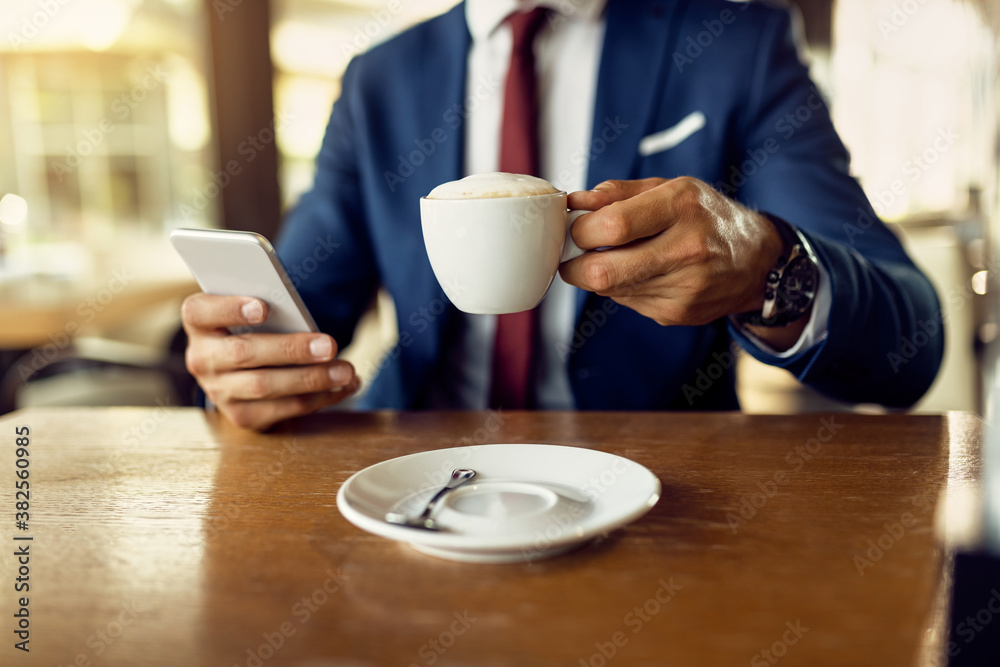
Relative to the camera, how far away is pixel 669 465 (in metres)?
0.84

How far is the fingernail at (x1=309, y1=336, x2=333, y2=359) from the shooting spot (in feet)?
3.21

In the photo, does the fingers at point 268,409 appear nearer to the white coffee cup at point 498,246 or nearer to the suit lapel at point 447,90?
the white coffee cup at point 498,246

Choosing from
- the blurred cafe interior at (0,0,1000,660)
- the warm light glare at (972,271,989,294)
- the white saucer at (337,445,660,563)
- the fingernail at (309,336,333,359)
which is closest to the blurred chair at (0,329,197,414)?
the blurred cafe interior at (0,0,1000,660)

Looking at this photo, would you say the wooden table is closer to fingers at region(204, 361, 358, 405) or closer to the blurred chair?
fingers at region(204, 361, 358, 405)

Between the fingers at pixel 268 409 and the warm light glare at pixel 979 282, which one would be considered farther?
the warm light glare at pixel 979 282

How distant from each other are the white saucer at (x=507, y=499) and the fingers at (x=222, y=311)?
1.20ft

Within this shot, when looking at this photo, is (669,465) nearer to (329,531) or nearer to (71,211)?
(329,531)

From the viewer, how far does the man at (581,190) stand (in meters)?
1.02

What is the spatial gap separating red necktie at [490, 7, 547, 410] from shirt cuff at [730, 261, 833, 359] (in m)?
0.46

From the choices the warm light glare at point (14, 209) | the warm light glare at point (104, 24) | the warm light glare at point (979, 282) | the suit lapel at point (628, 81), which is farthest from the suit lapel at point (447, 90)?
the warm light glare at point (14, 209)

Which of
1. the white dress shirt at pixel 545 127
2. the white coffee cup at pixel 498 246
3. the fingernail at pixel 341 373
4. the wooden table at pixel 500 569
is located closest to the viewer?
the wooden table at pixel 500 569

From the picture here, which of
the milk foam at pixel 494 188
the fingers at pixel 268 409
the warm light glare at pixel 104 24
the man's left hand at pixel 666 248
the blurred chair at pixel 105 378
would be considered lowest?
the blurred chair at pixel 105 378

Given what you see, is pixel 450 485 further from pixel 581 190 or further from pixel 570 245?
pixel 581 190

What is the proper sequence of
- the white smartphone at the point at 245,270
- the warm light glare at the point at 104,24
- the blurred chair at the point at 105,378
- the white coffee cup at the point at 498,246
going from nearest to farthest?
the white coffee cup at the point at 498,246 < the white smartphone at the point at 245,270 < the blurred chair at the point at 105,378 < the warm light glare at the point at 104,24
